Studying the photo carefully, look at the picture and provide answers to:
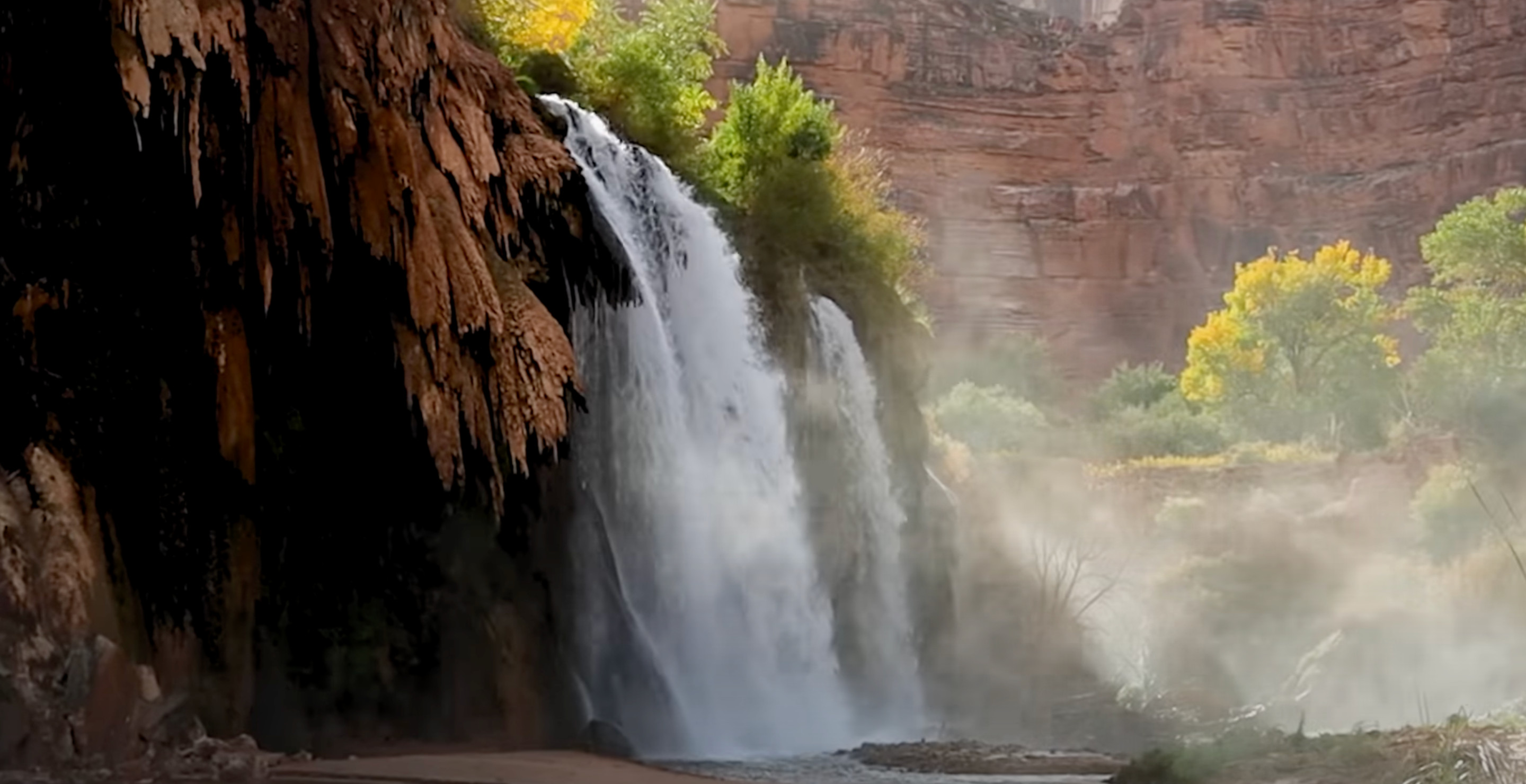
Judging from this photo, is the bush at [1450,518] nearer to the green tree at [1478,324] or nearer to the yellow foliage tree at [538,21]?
the green tree at [1478,324]

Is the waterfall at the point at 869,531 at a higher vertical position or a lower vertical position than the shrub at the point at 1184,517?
lower

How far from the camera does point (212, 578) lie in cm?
1133

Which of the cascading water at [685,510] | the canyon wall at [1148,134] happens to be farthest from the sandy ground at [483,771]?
the canyon wall at [1148,134]

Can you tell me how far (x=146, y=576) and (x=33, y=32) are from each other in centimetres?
377

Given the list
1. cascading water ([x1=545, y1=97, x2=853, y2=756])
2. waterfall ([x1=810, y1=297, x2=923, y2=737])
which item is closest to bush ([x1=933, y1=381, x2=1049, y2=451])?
waterfall ([x1=810, y1=297, x2=923, y2=737])

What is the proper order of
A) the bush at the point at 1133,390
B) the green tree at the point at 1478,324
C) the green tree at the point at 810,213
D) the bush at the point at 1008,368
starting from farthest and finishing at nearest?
the bush at the point at 1133,390 < the bush at the point at 1008,368 < the green tree at the point at 1478,324 < the green tree at the point at 810,213

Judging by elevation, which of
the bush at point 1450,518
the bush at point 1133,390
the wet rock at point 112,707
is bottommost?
the wet rock at point 112,707

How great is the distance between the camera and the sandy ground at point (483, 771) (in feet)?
31.3

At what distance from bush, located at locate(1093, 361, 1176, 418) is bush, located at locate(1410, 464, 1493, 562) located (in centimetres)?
1941

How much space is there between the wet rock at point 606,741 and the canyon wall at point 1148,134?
42635mm

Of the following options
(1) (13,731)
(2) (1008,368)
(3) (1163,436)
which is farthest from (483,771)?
(2) (1008,368)

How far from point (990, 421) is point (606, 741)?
32.8 meters

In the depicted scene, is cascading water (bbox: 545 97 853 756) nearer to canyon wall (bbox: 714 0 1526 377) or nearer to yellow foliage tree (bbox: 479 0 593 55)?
yellow foliage tree (bbox: 479 0 593 55)

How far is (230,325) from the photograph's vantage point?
407 inches
